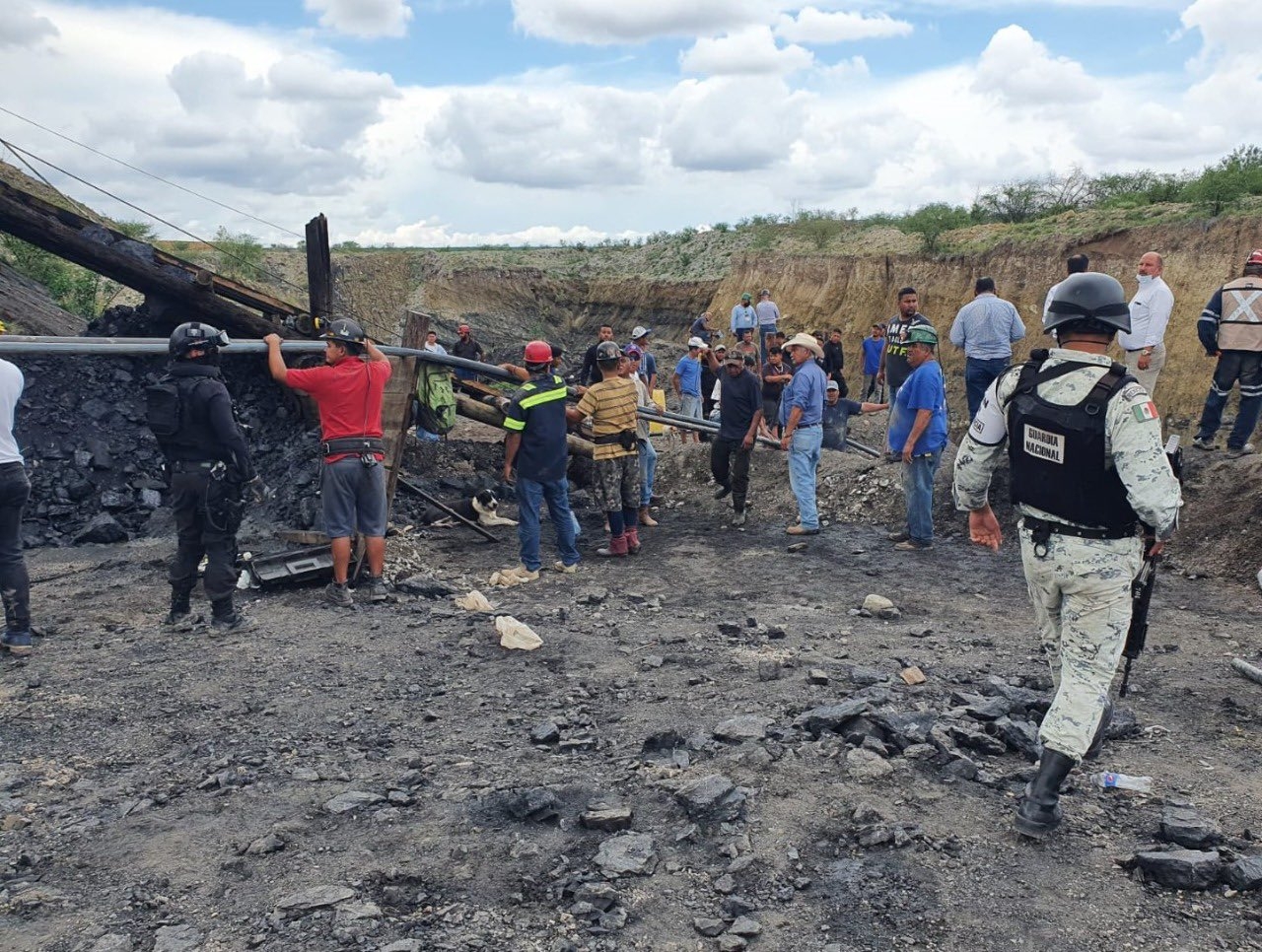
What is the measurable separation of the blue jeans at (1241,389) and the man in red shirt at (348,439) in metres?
7.46

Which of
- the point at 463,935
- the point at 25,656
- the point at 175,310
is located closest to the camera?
the point at 463,935

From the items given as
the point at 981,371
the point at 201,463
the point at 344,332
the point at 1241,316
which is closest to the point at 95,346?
the point at 201,463

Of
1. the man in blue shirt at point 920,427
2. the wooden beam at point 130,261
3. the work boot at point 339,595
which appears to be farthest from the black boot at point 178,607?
the man in blue shirt at point 920,427

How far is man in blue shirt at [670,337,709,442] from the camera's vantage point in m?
13.9

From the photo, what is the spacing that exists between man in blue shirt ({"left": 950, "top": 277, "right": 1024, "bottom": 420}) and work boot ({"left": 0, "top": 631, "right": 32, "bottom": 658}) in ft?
25.7

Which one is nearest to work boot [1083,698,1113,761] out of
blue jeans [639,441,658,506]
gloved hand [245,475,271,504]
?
gloved hand [245,475,271,504]

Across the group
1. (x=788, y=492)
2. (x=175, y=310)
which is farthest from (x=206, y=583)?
(x=788, y=492)

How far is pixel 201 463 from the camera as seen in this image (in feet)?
20.2

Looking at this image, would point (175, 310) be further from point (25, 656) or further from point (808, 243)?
point (808, 243)

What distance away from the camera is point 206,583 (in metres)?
6.29

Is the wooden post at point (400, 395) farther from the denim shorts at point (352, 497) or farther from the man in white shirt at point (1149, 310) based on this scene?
the man in white shirt at point (1149, 310)

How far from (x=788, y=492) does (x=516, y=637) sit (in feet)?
19.2

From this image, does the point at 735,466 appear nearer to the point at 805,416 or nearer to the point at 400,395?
the point at 805,416

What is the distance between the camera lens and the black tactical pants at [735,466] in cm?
999
